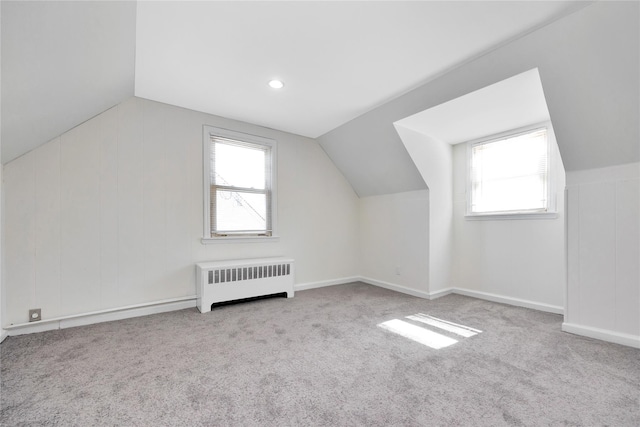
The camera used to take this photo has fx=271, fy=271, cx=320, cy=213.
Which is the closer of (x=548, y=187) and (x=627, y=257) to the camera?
(x=627, y=257)

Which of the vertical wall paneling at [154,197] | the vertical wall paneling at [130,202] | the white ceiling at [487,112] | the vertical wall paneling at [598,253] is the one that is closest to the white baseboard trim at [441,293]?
the vertical wall paneling at [598,253]

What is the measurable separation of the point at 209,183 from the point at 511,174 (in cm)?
371

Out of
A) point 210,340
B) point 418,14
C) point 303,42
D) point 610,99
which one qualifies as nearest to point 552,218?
point 610,99

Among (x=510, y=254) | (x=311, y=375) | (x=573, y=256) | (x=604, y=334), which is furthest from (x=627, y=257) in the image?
(x=311, y=375)

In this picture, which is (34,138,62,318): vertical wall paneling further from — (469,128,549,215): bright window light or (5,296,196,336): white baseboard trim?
A: (469,128,549,215): bright window light

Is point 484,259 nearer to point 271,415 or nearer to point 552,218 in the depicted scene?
point 552,218

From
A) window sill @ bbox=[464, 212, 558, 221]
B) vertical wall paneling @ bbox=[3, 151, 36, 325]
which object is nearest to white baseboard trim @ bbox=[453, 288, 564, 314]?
window sill @ bbox=[464, 212, 558, 221]

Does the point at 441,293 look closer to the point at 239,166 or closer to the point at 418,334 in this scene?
the point at 418,334

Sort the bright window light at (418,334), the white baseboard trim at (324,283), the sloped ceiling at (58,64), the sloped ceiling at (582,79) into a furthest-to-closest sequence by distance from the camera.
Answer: the white baseboard trim at (324,283) → the bright window light at (418,334) → the sloped ceiling at (582,79) → the sloped ceiling at (58,64)

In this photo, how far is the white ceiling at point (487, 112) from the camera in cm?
235

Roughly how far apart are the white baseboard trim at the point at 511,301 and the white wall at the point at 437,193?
0.23 meters

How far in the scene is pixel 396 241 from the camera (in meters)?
4.04

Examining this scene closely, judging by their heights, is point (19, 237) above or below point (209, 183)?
below

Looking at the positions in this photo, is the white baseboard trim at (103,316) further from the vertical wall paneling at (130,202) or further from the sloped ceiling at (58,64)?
the sloped ceiling at (58,64)
